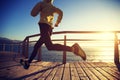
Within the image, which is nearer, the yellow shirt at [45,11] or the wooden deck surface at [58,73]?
the wooden deck surface at [58,73]

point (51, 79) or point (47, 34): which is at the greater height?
point (47, 34)

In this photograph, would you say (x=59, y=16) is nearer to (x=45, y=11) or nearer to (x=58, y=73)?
(x=45, y=11)

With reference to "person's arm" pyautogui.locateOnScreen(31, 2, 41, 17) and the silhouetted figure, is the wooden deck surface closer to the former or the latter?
the silhouetted figure

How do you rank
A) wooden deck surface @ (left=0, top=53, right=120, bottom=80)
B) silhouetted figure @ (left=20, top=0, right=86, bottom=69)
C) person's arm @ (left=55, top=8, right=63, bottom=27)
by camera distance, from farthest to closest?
person's arm @ (left=55, top=8, right=63, bottom=27), silhouetted figure @ (left=20, top=0, right=86, bottom=69), wooden deck surface @ (left=0, top=53, right=120, bottom=80)

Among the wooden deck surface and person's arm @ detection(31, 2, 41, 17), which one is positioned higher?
person's arm @ detection(31, 2, 41, 17)

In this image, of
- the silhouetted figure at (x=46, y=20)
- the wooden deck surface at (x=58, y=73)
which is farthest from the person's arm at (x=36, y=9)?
the wooden deck surface at (x=58, y=73)

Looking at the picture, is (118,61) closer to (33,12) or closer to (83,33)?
(83,33)

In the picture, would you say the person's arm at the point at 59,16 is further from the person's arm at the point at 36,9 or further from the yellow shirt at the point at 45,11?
the person's arm at the point at 36,9

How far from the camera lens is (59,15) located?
12.5ft

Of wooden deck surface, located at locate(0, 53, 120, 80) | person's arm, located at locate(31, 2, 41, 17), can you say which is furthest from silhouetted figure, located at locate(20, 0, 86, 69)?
wooden deck surface, located at locate(0, 53, 120, 80)

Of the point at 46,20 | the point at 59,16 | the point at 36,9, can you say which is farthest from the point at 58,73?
the point at 36,9

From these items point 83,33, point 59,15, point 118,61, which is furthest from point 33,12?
point 118,61

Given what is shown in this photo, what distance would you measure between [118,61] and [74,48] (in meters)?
2.41

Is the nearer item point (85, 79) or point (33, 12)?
point (85, 79)
